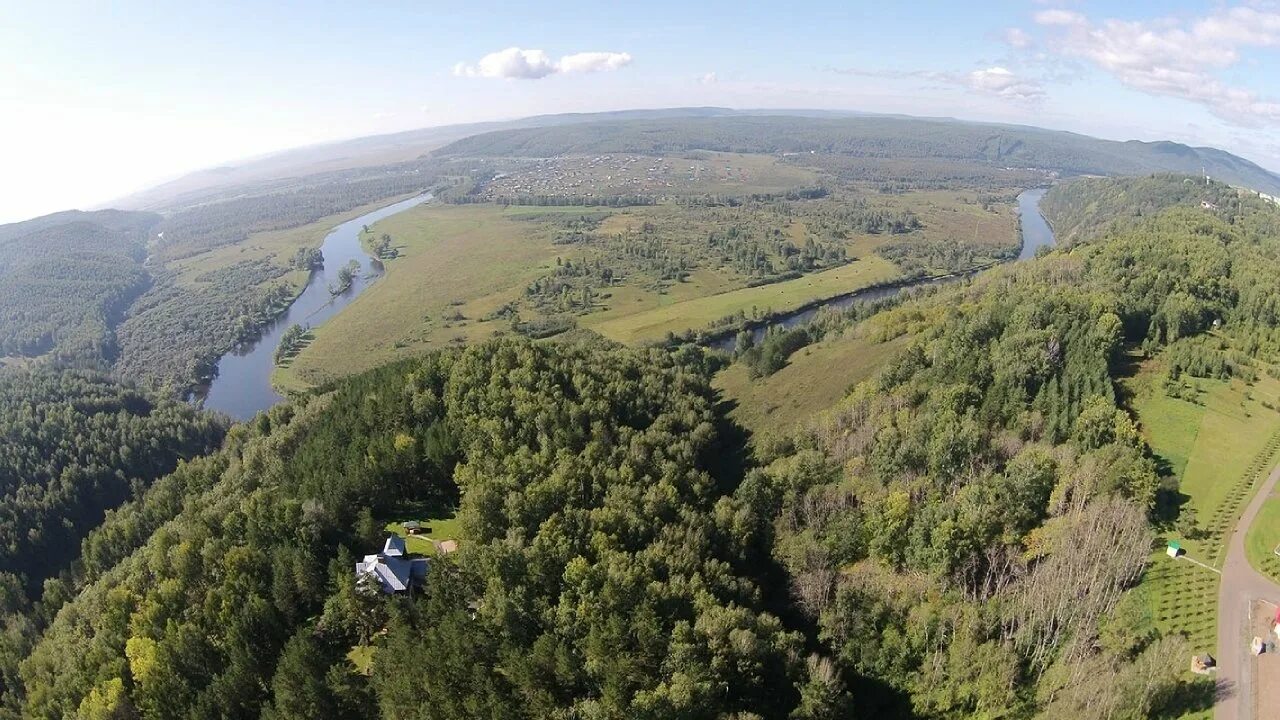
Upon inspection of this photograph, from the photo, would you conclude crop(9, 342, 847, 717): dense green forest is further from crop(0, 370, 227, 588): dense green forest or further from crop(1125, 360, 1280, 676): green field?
crop(0, 370, 227, 588): dense green forest

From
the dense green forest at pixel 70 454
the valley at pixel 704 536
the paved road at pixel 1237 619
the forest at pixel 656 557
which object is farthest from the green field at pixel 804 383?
the dense green forest at pixel 70 454

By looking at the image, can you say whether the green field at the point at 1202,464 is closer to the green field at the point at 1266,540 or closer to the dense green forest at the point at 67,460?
the green field at the point at 1266,540

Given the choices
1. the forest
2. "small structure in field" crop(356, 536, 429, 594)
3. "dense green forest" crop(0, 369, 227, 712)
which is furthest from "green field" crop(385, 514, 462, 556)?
"dense green forest" crop(0, 369, 227, 712)

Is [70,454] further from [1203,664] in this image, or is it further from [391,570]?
[1203,664]

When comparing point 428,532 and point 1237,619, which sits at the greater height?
point 1237,619

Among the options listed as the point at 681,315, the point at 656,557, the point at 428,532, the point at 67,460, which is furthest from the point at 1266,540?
the point at 67,460
